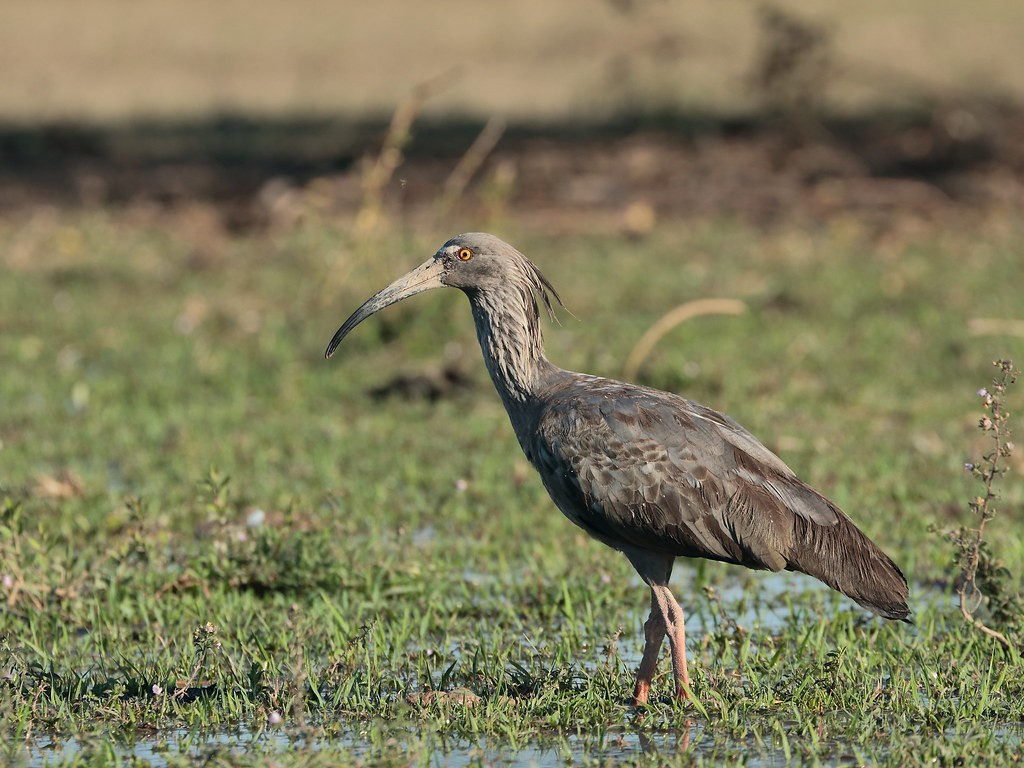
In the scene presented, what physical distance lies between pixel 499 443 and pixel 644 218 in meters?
6.88

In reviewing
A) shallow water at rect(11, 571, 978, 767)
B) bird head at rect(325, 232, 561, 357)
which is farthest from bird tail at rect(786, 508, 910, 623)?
bird head at rect(325, 232, 561, 357)

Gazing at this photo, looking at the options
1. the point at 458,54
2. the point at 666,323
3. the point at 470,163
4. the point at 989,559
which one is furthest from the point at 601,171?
the point at 458,54

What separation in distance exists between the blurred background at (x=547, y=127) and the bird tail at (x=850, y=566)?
587 centimetres

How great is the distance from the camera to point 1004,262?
13.5 metres

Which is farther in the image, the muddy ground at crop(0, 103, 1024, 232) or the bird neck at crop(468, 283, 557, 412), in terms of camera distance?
the muddy ground at crop(0, 103, 1024, 232)

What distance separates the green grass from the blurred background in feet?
4.53

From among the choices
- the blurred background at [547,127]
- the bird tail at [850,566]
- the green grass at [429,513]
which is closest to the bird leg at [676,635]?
the green grass at [429,513]

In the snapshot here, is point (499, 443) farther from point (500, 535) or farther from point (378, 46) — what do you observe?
point (378, 46)

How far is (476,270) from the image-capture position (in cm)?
612

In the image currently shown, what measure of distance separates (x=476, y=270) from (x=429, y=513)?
2156 millimetres

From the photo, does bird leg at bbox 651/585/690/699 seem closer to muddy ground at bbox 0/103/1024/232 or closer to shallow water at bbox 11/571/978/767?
shallow water at bbox 11/571/978/767

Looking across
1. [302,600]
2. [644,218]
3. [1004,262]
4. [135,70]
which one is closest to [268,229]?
[644,218]

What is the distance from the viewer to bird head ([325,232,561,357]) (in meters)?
6.11

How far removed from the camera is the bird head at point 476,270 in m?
6.11
